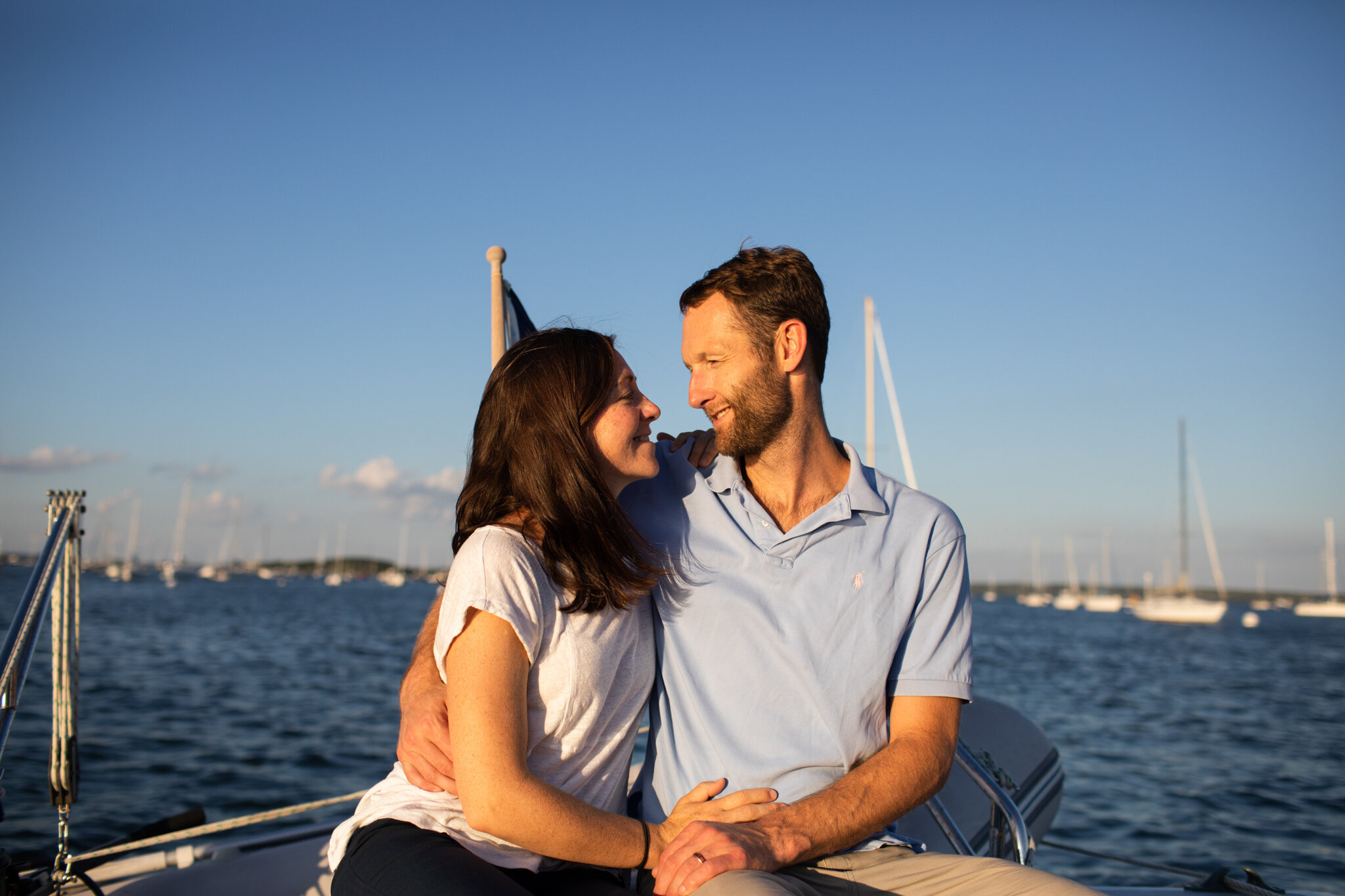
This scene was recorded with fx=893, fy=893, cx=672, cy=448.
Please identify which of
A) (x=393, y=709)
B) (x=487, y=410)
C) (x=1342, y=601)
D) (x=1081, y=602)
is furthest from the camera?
(x=1342, y=601)

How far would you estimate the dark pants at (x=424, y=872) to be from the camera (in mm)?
1556

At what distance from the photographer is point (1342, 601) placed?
304 ft

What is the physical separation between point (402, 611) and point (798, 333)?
51636 millimetres

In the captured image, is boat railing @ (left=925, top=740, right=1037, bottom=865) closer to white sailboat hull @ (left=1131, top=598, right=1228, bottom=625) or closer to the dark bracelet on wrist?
the dark bracelet on wrist

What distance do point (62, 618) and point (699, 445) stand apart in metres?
2.23

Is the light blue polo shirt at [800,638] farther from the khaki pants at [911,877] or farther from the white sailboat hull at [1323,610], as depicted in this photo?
the white sailboat hull at [1323,610]

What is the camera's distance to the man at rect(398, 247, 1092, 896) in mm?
1873

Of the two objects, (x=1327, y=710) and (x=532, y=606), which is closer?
(x=532, y=606)

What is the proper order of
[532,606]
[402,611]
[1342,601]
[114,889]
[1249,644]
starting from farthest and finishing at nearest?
[1342,601] < [402,611] < [1249,644] < [114,889] < [532,606]

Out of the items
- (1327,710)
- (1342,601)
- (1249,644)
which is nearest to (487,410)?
(1327,710)

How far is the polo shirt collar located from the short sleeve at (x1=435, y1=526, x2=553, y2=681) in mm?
688

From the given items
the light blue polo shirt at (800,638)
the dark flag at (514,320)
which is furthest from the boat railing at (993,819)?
the dark flag at (514,320)

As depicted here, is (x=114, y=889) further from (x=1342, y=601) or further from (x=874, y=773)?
(x=1342, y=601)

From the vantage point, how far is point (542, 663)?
5.79ft
